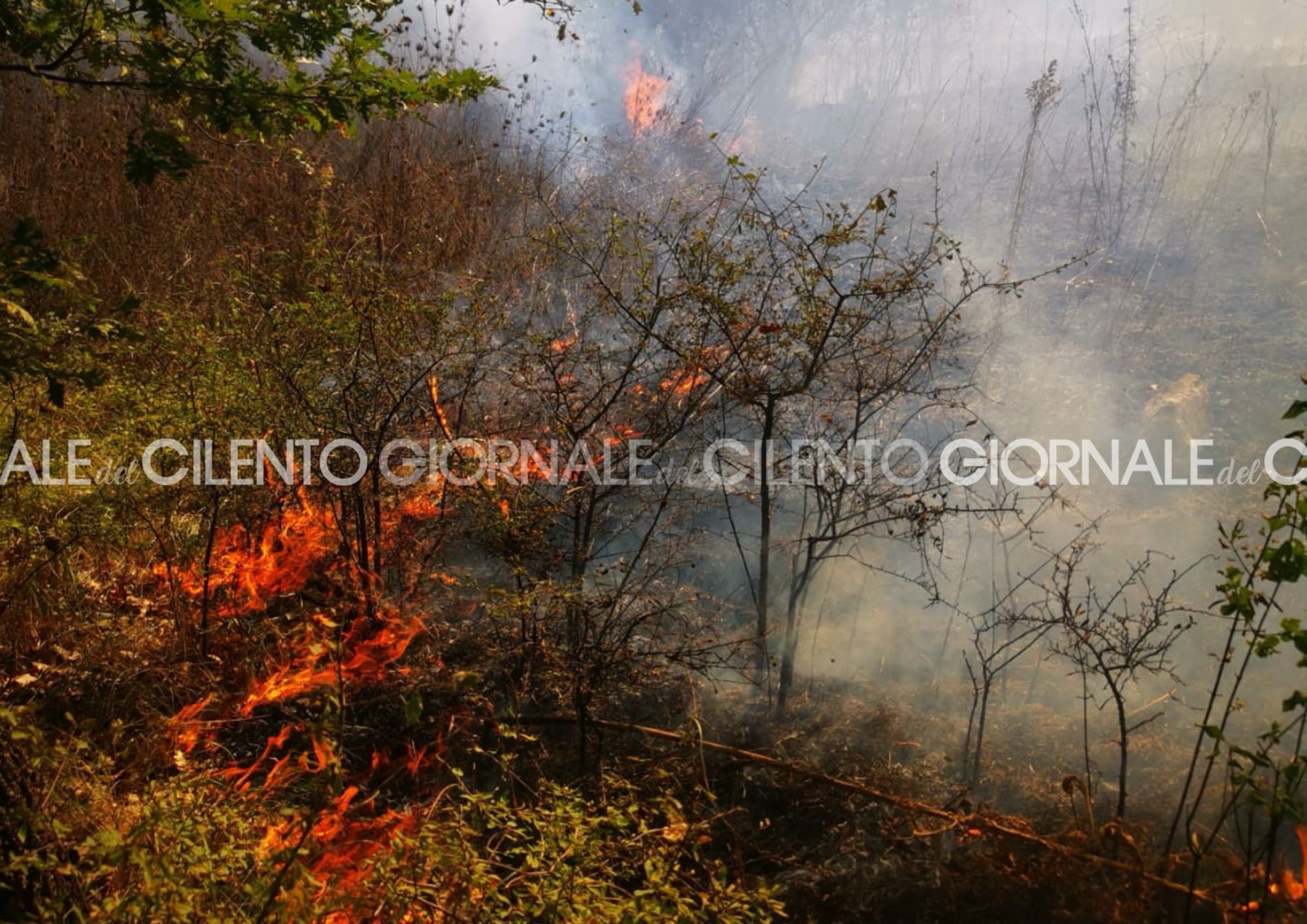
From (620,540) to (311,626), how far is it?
235cm

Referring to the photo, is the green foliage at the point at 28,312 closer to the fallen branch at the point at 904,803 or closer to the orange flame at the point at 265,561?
the fallen branch at the point at 904,803

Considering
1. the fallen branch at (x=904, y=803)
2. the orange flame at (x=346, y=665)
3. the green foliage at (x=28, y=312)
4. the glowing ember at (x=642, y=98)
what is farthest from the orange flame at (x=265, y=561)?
the glowing ember at (x=642, y=98)

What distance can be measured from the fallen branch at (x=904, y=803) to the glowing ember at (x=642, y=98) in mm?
8738

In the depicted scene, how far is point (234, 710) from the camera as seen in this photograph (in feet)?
12.5

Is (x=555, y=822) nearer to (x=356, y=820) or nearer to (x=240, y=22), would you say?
(x=356, y=820)

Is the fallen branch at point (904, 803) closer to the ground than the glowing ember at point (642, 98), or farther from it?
closer to the ground

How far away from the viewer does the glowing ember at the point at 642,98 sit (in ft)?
36.7

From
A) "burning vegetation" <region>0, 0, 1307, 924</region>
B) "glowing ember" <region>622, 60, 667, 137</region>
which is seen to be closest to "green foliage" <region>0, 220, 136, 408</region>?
"burning vegetation" <region>0, 0, 1307, 924</region>

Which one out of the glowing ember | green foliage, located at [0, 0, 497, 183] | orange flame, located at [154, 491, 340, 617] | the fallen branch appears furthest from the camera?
the glowing ember

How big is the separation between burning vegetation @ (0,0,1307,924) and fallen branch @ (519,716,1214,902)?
29mm

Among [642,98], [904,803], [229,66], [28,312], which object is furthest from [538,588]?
[642,98]

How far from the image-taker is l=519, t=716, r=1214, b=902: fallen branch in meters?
3.17

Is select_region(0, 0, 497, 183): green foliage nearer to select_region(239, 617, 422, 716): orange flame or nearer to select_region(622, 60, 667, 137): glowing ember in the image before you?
select_region(239, 617, 422, 716): orange flame

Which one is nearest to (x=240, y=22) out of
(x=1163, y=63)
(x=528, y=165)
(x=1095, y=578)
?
(x=1095, y=578)
